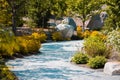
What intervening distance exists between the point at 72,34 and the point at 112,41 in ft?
48.2

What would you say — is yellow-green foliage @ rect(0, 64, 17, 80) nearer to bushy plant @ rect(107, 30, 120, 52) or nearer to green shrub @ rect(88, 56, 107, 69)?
green shrub @ rect(88, 56, 107, 69)

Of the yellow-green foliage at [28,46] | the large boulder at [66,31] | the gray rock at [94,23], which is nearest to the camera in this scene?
the yellow-green foliage at [28,46]

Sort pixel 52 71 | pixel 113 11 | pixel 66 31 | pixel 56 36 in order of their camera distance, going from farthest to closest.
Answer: pixel 66 31 → pixel 56 36 → pixel 113 11 → pixel 52 71

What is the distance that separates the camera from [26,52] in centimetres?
1562

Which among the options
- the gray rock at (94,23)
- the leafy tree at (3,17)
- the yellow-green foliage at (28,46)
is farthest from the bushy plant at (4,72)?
the gray rock at (94,23)

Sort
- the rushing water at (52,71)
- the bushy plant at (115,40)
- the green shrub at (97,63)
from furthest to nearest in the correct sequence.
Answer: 1. the bushy plant at (115,40)
2. the green shrub at (97,63)
3. the rushing water at (52,71)

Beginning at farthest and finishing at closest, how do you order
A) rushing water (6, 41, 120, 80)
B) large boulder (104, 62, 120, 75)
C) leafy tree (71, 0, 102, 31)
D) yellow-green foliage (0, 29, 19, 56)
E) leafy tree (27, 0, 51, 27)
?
leafy tree (71, 0, 102, 31)
leafy tree (27, 0, 51, 27)
large boulder (104, 62, 120, 75)
rushing water (6, 41, 120, 80)
yellow-green foliage (0, 29, 19, 56)

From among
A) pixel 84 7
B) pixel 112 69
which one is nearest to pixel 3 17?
pixel 112 69

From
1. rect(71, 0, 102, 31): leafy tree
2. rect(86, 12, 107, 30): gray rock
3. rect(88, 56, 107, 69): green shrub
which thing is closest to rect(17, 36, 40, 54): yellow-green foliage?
rect(88, 56, 107, 69): green shrub

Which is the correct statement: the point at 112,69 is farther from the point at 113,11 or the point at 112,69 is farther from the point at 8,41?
the point at 113,11

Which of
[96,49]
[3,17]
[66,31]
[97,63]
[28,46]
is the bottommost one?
[66,31]

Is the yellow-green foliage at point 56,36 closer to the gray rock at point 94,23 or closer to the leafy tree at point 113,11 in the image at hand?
the leafy tree at point 113,11

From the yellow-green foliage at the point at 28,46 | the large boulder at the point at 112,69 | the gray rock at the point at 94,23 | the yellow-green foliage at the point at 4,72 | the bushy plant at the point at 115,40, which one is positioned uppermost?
the yellow-green foliage at the point at 4,72

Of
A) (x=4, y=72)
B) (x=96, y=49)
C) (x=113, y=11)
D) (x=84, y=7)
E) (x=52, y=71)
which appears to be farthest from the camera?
(x=84, y=7)
